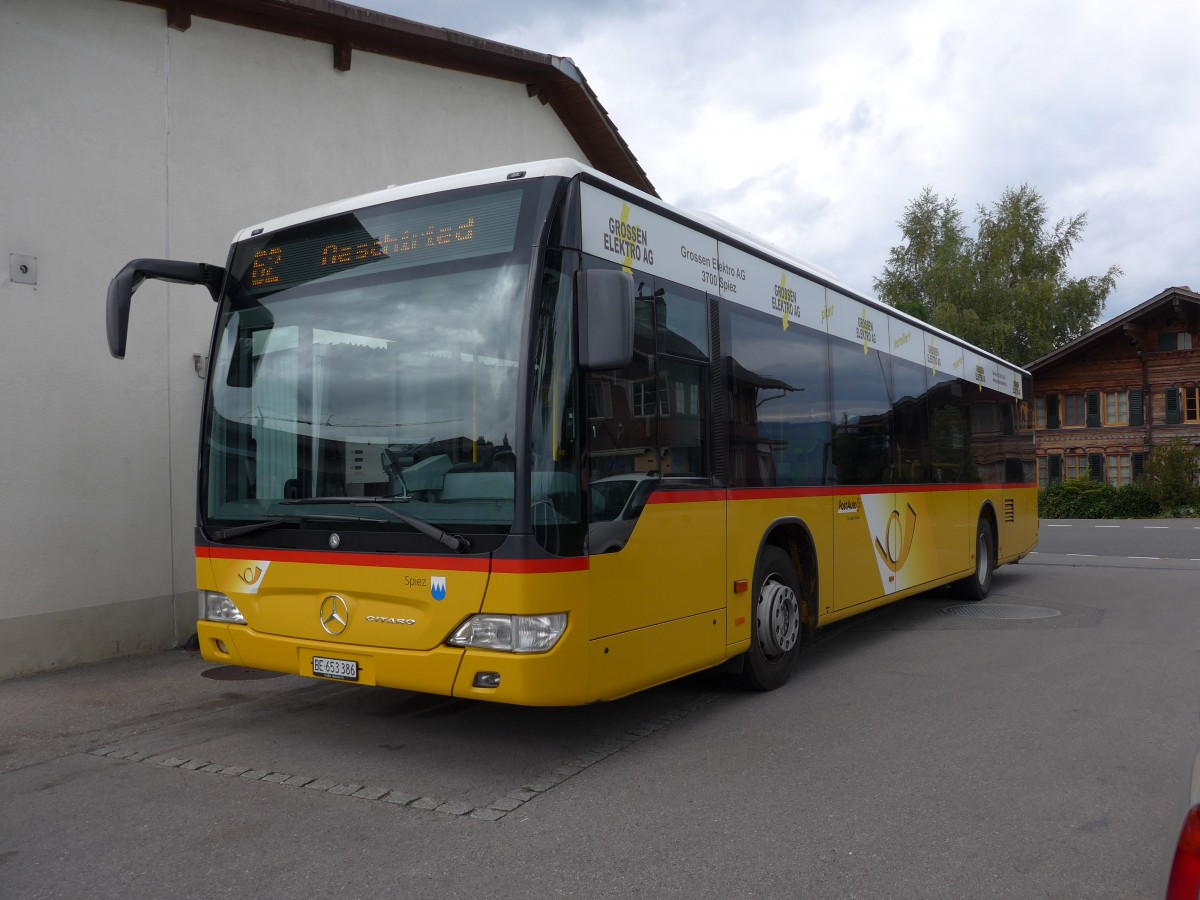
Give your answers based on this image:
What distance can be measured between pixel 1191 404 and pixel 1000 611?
34.6 meters

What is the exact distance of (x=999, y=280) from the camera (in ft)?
157

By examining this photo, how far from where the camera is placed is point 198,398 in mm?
9094

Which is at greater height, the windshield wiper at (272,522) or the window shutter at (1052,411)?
the window shutter at (1052,411)

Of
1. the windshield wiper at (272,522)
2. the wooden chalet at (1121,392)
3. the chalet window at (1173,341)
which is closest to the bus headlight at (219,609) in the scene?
the windshield wiper at (272,522)

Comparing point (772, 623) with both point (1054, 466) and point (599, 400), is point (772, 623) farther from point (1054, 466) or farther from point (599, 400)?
point (1054, 466)

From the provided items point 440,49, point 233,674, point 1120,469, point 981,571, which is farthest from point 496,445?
point 1120,469

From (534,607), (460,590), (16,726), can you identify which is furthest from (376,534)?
(16,726)

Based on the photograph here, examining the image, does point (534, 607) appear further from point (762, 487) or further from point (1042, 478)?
point (1042, 478)

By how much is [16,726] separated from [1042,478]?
43.8 metres

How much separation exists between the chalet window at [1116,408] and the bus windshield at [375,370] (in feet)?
139

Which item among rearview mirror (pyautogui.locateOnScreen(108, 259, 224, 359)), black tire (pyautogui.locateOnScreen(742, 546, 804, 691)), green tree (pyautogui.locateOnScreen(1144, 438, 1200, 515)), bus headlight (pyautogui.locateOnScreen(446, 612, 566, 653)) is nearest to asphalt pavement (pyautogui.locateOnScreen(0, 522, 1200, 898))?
black tire (pyautogui.locateOnScreen(742, 546, 804, 691))

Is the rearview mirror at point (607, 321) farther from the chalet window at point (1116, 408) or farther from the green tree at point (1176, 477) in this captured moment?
the chalet window at point (1116, 408)

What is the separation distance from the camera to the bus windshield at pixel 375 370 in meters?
4.82

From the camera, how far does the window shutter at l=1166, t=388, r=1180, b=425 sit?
39.8 m
